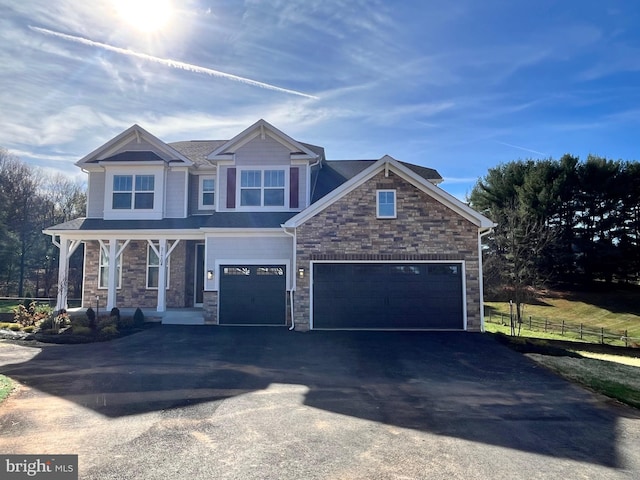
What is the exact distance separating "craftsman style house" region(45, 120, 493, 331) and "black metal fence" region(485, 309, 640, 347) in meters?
7.78

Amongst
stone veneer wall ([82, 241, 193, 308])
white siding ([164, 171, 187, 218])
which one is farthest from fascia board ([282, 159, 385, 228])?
stone veneer wall ([82, 241, 193, 308])

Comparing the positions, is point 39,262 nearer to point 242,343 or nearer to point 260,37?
point 242,343

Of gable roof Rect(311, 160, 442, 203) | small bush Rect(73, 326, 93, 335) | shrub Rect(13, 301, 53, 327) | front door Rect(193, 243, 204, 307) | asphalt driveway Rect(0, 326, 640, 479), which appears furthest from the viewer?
gable roof Rect(311, 160, 442, 203)

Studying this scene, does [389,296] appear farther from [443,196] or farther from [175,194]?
[175,194]

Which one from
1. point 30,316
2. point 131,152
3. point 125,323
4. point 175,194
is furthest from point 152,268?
point 131,152

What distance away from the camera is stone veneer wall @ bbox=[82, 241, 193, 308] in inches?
722

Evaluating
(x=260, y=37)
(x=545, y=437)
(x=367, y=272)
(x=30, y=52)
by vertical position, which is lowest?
(x=545, y=437)

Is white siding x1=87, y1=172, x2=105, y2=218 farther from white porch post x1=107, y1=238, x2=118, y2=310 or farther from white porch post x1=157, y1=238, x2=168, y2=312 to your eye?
white porch post x1=157, y1=238, x2=168, y2=312

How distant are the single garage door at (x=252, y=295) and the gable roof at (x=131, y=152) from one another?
5.46 m

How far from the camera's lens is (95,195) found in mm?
18438

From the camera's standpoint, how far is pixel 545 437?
5.79 meters

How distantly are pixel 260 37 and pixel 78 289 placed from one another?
83.8ft

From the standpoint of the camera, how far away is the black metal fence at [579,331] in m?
21.0

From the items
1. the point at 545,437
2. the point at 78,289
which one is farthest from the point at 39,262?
the point at 545,437
